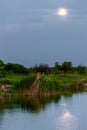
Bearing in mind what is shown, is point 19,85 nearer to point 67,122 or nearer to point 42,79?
point 42,79

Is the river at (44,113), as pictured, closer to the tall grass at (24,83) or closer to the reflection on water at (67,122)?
the reflection on water at (67,122)

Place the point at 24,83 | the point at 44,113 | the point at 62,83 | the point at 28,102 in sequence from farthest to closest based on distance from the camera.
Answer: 1. the point at 62,83
2. the point at 24,83
3. the point at 28,102
4. the point at 44,113

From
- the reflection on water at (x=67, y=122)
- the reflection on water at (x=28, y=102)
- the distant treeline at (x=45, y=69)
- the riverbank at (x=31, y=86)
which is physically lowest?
the reflection on water at (x=67, y=122)

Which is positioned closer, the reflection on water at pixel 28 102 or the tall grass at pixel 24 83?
the reflection on water at pixel 28 102

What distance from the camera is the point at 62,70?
5044 centimetres

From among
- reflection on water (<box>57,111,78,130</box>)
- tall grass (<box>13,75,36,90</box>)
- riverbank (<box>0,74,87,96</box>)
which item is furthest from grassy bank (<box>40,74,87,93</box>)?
reflection on water (<box>57,111,78,130</box>)

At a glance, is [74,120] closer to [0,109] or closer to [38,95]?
[0,109]

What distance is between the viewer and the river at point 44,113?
23922mm

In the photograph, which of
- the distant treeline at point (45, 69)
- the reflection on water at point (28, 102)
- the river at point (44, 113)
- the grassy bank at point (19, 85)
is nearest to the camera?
the river at point (44, 113)

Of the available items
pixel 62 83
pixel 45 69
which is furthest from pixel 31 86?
→ pixel 45 69

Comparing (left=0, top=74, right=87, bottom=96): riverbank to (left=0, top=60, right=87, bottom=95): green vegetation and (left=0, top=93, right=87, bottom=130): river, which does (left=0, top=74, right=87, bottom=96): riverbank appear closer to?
(left=0, top=60, right=87, bottom=95): green vegetation

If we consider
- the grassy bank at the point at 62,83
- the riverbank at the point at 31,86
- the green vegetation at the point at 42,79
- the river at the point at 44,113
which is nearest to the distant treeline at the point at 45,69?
the green vegetation at the point at 42,79

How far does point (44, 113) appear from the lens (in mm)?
28656

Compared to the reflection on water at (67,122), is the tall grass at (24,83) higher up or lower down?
higher up
